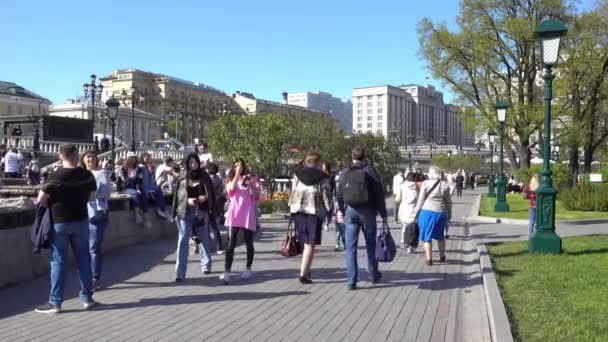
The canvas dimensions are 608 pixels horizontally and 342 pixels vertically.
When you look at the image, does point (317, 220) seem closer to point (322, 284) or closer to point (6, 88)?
point (322, 284)

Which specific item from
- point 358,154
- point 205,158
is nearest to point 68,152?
point 358,154

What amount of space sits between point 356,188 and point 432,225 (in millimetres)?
2815

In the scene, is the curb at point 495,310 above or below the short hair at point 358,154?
below

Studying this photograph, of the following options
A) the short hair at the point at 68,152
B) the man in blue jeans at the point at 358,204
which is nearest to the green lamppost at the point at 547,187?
the man in blue jeans at the point at 358,204

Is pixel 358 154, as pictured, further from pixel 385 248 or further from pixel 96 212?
pixel 96 212

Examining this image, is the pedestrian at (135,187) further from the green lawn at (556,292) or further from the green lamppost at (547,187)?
the green lamppost at (547,187)

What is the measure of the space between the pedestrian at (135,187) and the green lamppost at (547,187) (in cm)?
768

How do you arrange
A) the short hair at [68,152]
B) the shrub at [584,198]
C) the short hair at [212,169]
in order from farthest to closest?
the shrub at [584,198], the short hair at [212,169], the short hair at [68,152]

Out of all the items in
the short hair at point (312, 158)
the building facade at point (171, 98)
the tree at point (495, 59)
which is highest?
the building facade at point (171, 98)

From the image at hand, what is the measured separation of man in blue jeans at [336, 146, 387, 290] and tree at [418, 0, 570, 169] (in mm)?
30632

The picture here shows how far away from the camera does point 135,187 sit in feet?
42.7

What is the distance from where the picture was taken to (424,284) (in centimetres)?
911

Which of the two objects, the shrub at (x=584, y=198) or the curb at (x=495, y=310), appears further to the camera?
the shrub at (x=584, y=198)

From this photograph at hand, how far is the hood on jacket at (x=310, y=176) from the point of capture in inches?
347
